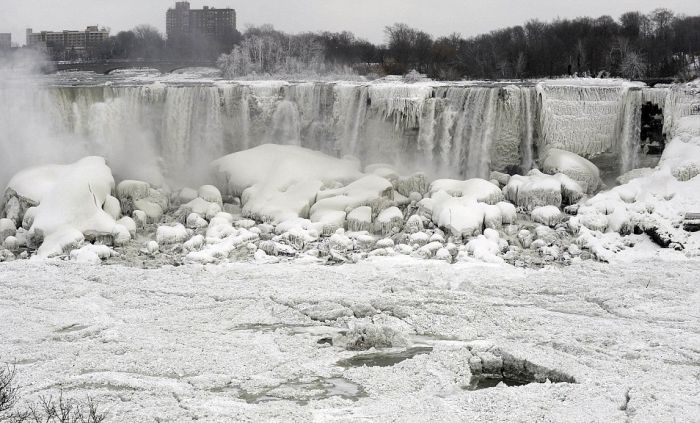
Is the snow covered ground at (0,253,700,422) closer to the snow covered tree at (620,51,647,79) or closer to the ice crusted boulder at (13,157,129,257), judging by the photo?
the ice crusted boulder at (13,157,129,257)

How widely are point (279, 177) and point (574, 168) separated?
22.8 ft

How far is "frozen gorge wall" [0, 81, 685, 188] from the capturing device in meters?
20.1

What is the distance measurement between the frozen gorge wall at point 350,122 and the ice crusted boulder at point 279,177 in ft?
4.64

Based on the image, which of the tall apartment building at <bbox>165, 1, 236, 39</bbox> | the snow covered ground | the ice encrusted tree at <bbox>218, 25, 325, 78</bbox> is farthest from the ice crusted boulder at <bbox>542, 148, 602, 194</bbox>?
the tall apartment building at <bbox>165, 1, 236, 39</bbox>

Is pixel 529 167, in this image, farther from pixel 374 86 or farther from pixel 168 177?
pixel 168 177

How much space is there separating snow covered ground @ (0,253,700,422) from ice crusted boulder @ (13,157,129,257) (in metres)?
1.19

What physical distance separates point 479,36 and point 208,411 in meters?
41.0

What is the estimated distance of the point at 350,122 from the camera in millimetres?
21641

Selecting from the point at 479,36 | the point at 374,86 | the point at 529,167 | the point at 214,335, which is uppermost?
the point at 479,36

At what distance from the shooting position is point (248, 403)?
8406 mm

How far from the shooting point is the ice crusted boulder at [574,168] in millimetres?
18844

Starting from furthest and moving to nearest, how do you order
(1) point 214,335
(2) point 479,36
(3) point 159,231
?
(2) point 479,36
(3) point 159,231
(1) point 214,335

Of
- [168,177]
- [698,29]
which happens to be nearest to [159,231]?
[168,177]

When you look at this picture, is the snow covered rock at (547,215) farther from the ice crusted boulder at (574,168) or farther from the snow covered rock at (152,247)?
the snow covered rock at (152,247)
